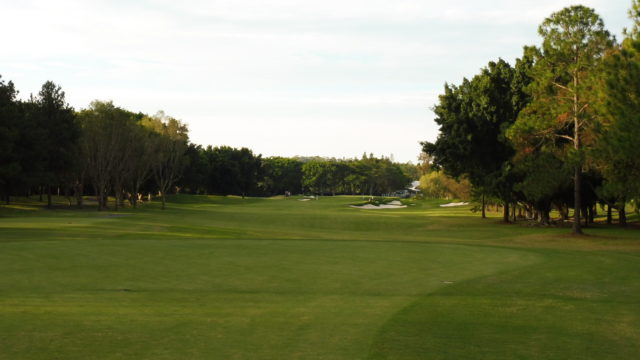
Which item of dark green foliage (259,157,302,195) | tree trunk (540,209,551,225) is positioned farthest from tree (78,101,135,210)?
dark green foliage (259,157,302,195)

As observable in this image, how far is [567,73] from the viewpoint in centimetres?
4028

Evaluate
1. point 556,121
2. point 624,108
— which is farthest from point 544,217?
point 624,108

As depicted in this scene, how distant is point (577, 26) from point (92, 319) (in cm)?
3735

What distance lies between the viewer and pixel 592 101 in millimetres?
35656

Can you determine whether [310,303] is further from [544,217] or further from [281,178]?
[281,178]

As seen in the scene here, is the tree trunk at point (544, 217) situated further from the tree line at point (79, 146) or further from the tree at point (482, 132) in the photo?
the tree line at point (79, 146)

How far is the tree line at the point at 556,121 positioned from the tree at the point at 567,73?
63 mm

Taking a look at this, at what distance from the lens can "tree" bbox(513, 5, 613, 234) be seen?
38.6m

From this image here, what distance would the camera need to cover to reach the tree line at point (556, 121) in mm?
29047

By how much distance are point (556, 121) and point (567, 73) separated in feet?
11.8

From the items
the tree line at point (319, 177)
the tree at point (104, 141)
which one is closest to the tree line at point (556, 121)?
the tree at point (104, 141)

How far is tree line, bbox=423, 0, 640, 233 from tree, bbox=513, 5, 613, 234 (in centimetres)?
6

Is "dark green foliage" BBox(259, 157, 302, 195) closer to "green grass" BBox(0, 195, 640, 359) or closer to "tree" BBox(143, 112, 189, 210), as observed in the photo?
"tree" BBox(143, 112, 189, 210)

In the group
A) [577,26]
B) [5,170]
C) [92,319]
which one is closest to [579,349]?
[92,319]
